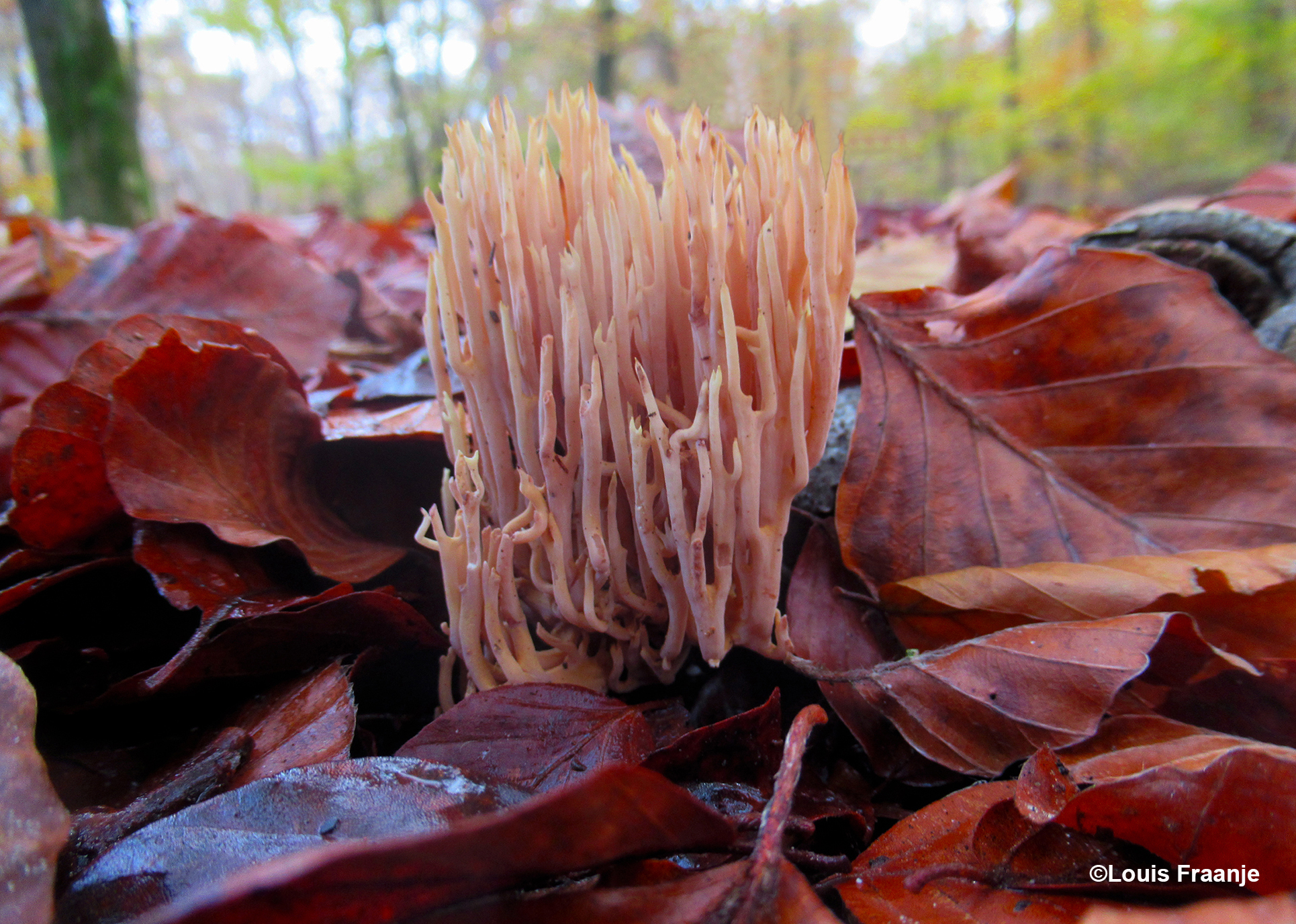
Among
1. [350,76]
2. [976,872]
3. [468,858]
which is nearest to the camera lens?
[468,858]

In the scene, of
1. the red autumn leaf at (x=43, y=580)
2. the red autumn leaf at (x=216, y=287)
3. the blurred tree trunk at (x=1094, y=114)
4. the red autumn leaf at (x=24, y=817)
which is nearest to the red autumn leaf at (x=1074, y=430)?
the red autumn leaf at (x=24, y=817)

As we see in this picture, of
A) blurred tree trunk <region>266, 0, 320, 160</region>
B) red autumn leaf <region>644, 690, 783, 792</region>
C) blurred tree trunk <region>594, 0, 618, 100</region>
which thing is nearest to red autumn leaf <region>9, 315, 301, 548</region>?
red autumn leaf <region>644, 690, 783, 792</region>

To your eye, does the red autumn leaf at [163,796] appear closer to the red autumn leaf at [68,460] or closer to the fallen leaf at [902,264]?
the red autumn leaf at [68,460]

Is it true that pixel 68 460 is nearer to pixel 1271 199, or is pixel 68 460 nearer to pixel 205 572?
pixel 205 572

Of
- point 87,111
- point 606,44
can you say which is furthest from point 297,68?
point 87,111

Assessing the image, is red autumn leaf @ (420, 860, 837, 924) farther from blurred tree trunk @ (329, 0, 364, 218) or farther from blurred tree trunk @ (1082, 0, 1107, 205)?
blurred tree trunk @ (329, 0, 364, 218)

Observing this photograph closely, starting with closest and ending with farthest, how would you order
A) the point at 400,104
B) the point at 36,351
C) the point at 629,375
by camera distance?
the point at 629,375, the point at 36,351, the point at 400,104

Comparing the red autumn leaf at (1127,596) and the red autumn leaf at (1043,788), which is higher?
the red autumn leaf at (1127,596)
